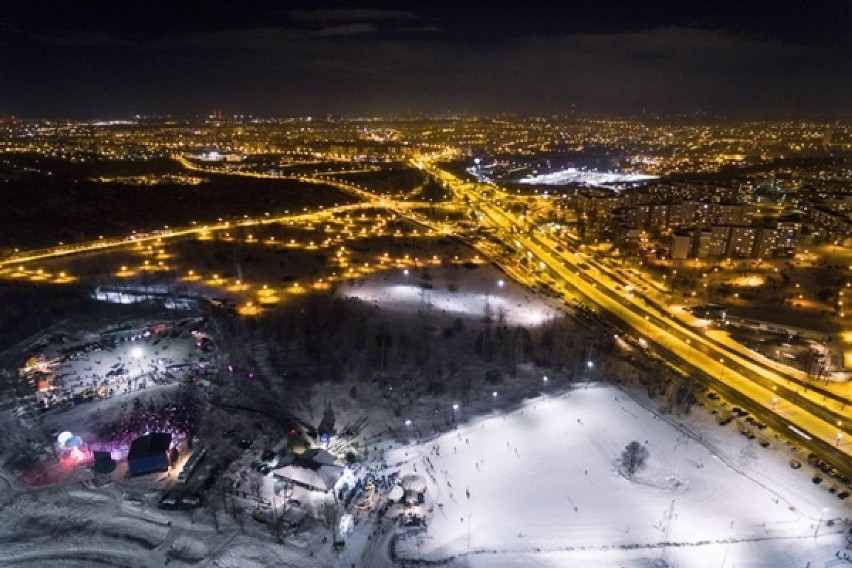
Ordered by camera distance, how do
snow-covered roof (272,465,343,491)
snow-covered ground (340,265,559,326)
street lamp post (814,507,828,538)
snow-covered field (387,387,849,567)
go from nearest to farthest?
snow-covered field (387,387,849,567)
street lamp post (814,507,828,538)
snow-covered roof (272,465,343,491)
snow-covered ground (340,265,559,326)

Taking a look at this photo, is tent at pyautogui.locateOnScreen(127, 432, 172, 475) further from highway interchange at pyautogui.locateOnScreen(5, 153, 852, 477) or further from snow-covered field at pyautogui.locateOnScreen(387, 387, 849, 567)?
highway interchange at pyautogui.locateOnScreen(5, 153, 852, 477)

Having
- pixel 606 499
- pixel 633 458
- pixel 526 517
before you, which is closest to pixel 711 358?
pixel 633 458

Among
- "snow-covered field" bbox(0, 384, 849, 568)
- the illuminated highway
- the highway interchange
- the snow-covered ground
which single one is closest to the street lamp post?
"snow-covered field" bbox(0, 384, 849, 568)

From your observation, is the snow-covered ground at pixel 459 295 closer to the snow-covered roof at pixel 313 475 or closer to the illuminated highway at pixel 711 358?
the illuminated highway at pixel 711 358

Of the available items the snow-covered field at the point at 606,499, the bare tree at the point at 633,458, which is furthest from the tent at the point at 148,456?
the bare tree at the point at 633,458

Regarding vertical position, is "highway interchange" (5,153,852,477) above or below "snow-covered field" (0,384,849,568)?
above

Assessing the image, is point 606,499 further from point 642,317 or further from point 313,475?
point 642,317

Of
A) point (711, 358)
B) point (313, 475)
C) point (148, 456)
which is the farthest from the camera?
point (711, 358)
